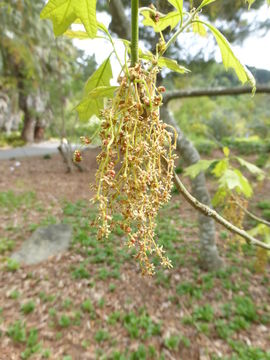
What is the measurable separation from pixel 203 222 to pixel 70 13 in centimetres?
290

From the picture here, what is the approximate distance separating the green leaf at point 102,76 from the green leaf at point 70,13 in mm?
130

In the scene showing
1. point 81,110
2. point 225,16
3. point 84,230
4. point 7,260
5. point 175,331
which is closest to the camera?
point 81,110

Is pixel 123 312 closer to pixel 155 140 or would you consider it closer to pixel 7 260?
pixel 7 260

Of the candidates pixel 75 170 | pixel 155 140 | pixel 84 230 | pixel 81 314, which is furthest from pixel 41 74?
pixel 155 140

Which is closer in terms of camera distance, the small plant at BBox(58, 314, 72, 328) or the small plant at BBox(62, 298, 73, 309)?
the small plant at BBox(58, 314, 72, 328)

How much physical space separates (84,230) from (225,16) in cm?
367

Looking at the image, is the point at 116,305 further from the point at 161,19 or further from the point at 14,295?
the point at 161,19

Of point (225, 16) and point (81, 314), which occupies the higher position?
point (225, 16)

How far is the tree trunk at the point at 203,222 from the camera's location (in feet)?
9.07

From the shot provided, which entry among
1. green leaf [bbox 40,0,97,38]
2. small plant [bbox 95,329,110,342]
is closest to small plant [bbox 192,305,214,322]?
small plant [bbox 95,329,110,342]

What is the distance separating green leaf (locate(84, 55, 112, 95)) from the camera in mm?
687

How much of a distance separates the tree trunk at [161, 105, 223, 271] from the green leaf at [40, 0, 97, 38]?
7.13ft

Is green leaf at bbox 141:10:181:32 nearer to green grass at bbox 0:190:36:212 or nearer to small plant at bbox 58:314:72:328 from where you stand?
small plant at bbox 58:314:72:328

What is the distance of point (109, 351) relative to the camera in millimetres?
2375
